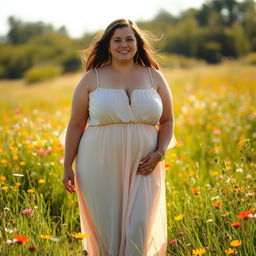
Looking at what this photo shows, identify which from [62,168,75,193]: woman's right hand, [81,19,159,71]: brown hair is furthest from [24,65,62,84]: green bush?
[62,168,75,193]: woman's right hand

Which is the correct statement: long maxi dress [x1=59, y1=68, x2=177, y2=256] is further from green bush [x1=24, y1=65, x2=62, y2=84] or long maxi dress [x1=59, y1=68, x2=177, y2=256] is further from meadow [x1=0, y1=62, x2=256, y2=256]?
green bush [x1=24, y1=65, x2=62, y2=84]

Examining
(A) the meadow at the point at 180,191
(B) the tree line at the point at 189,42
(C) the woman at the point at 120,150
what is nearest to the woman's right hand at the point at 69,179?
(C) the woman at the point at 120,150

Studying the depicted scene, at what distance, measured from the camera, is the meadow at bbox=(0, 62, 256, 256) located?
263 cm

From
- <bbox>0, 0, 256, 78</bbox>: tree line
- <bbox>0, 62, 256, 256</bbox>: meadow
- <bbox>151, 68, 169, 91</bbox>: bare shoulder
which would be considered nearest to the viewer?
<bbox>0, 62, 256, 256</bbox>: meadow

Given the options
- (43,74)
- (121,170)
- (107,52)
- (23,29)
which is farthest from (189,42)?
(121,170)

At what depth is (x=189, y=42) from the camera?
47.8 metres

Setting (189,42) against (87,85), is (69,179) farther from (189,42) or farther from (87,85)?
(189,42)

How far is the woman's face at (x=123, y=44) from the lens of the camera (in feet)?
9.94

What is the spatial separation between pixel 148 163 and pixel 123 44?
0.74m

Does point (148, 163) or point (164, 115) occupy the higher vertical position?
point (164, 115)

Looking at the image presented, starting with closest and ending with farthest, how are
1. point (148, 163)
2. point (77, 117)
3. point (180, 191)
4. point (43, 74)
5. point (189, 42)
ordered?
point (148, 163)
point (77, 117)
point (180, 191)
point (43, 74)
point (189, 42)

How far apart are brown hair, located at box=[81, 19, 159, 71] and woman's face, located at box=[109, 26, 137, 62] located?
0.20 feet

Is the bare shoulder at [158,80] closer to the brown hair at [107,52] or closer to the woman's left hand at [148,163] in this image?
the brown hair at [107,52]

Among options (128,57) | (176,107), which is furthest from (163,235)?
(176,107)
